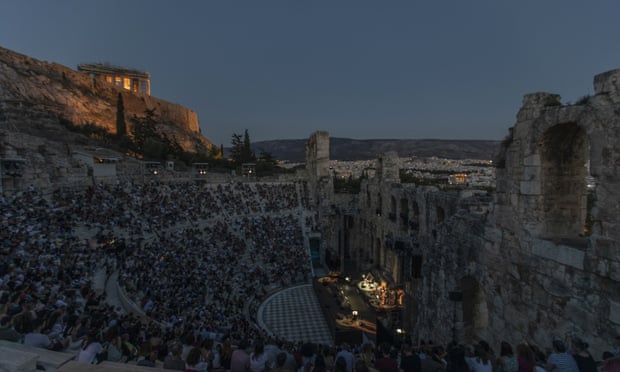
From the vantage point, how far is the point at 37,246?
14.0m

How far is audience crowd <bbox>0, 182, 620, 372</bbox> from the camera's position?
18.0 ft

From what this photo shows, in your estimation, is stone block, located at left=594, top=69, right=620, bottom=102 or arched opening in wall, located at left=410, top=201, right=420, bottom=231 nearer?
stone block, located at left=594, top=69, right=620, bottom=102

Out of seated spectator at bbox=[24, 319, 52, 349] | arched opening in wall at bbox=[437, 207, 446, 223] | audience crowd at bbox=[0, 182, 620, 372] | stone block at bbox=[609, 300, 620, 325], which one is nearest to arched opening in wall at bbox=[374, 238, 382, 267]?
audience crowd at bbox=[0, 182, 620, 372]

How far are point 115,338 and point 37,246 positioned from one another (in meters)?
10.6

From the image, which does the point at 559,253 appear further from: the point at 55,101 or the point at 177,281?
the point at 55,101

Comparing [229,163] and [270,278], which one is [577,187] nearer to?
[270,278]

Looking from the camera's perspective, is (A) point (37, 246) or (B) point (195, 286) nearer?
(A) point (37, 246)

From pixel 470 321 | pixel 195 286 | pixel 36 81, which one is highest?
pixel 36 81

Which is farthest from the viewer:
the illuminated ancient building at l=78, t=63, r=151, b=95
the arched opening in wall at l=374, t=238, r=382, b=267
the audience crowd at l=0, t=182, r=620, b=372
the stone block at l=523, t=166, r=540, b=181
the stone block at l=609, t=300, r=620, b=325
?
the illuminated ancient building at l=78, t=63, r=151, b=95

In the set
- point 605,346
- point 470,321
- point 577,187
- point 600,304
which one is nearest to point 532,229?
point 577,187

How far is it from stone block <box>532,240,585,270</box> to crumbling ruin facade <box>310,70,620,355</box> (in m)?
0.02

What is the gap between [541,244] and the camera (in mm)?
6848

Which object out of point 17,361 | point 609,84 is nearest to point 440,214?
point 609,84

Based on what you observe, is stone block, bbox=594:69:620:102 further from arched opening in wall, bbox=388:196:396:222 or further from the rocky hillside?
the rocky hillside
